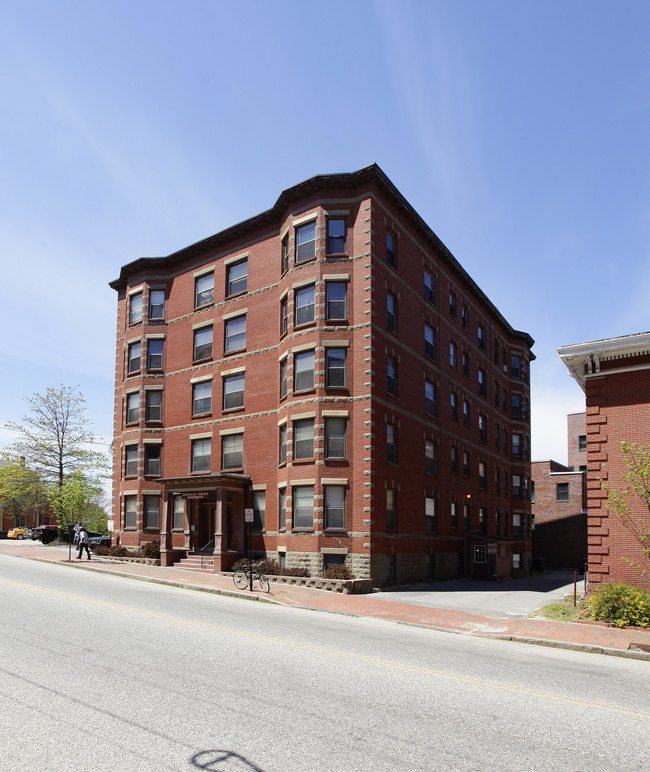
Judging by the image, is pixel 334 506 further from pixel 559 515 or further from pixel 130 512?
pixel 559 515

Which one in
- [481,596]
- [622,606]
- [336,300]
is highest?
[336,300]

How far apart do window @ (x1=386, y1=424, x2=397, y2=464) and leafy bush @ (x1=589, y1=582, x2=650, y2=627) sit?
1263cm

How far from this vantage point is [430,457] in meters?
33.6

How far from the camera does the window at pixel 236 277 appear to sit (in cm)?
3372

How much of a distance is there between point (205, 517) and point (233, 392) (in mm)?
6666

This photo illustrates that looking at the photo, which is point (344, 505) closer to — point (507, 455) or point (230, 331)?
point (230, 331)

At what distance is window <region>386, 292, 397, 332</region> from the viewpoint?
29587mm

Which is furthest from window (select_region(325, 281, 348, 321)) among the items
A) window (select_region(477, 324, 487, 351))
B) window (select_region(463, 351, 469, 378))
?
window (select_region(477, 324, 487, 351))

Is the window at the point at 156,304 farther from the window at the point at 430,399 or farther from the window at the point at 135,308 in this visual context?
the window at the point at 430,399

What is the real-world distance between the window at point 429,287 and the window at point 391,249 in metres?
4.28

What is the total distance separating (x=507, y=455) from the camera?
4988 centimetres

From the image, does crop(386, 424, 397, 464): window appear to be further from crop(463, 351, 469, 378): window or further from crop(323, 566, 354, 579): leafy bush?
crop(463, 351, 469, 378): window

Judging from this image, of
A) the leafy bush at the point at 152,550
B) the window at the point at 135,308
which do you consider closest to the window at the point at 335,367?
the leafy bush at the point at 152,550

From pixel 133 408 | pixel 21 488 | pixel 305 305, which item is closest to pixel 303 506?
pixel 305 305
